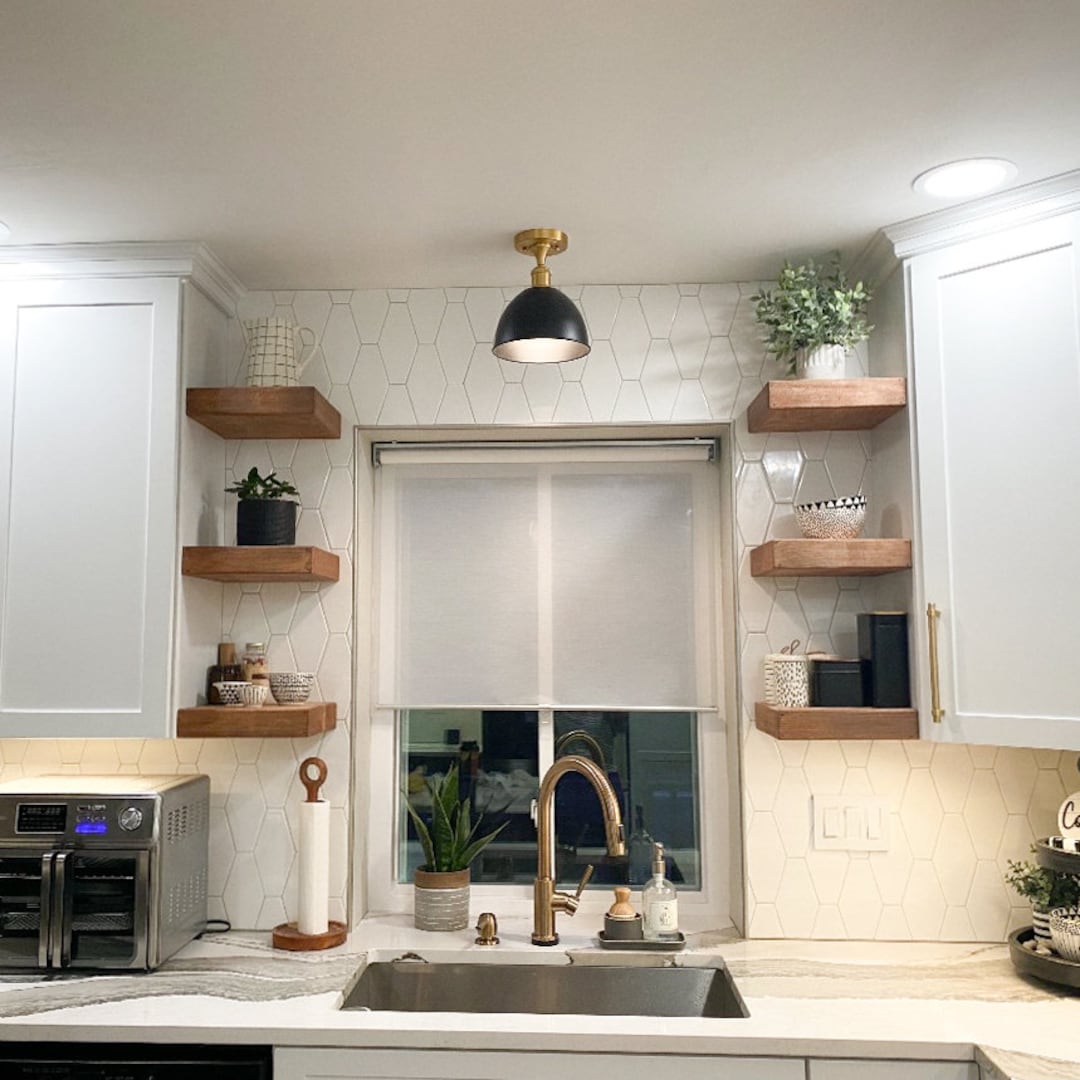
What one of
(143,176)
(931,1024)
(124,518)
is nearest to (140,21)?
(143,176)

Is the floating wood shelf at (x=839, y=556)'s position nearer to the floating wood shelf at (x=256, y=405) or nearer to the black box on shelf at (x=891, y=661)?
the black box on shelf at (x=891, y=661)

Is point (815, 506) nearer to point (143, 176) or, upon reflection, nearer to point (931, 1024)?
point (931, 1024)

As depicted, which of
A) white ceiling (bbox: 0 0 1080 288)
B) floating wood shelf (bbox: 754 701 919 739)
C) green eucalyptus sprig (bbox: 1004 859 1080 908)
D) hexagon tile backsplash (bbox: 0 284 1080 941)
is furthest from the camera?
hexagon tile backsplash (bbox: 0 284 1080 941)

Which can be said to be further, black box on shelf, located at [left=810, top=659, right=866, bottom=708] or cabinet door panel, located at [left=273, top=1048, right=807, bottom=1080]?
black box on shelf, located at [left=810, top=659, right=866, bottom=708]

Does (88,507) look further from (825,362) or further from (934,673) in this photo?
(934,673)

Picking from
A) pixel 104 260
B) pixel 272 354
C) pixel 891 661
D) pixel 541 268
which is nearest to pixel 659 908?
pixel 891 661

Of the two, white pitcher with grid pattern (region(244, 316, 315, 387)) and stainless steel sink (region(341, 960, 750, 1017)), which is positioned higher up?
white pitcher with grid pattern (region(244, 316, 315, 387))

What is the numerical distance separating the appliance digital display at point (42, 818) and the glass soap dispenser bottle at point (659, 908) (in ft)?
4.31

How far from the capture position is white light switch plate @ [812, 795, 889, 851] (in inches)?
99.1

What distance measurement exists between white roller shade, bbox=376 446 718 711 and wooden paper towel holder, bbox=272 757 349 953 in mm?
Answer: 326

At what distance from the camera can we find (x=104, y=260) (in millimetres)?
2416

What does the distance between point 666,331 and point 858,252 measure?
0.49 metres

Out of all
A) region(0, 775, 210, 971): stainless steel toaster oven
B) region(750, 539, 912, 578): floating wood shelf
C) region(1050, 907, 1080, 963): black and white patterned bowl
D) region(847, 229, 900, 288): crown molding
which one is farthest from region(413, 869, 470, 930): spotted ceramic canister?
region(847, 229, 900, 288): crown molding

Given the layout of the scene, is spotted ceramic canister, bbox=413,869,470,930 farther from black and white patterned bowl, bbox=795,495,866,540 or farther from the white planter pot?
the white planter pot
